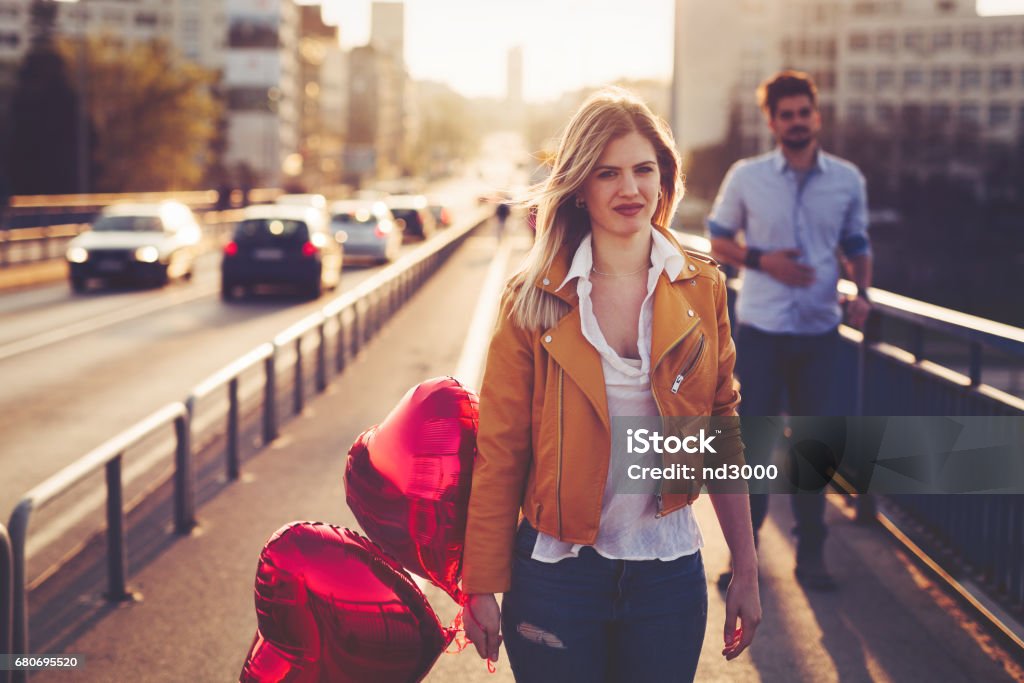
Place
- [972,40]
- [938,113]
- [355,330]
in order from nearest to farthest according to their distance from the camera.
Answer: [355,330] < [938,113] < [972,40]

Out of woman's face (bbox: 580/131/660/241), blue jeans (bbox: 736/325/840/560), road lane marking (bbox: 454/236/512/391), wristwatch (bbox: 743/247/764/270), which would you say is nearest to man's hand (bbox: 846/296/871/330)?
Answer: blue jeans (bbox: 736/325/840/560)

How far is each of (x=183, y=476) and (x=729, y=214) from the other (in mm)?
3068

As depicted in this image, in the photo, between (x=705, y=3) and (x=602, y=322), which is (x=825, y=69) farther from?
(x=602, y=322)

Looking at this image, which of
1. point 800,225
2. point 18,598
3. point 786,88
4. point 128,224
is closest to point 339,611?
point 18,598

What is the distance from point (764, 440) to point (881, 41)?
400 ft

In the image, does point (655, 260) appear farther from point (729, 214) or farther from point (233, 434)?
point (233, 434)

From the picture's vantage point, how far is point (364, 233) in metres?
36.7

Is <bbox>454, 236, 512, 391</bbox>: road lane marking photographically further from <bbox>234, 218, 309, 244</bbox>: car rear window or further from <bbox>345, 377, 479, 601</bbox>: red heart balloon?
<bbox>234, 218, 309, 244</bbox>: car rear window

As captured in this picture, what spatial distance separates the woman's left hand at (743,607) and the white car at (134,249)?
24992mm

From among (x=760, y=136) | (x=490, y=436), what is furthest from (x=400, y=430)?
(x=760, y=136)

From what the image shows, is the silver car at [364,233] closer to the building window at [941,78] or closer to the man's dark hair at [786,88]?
the man's dark hair at [786,88]

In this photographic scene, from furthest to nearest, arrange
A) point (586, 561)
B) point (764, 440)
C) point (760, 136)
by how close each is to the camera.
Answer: point (760, 136) → point (764, 440) → point (586, 561)

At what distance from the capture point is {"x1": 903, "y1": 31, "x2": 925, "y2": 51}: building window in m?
120

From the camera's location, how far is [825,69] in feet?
400
